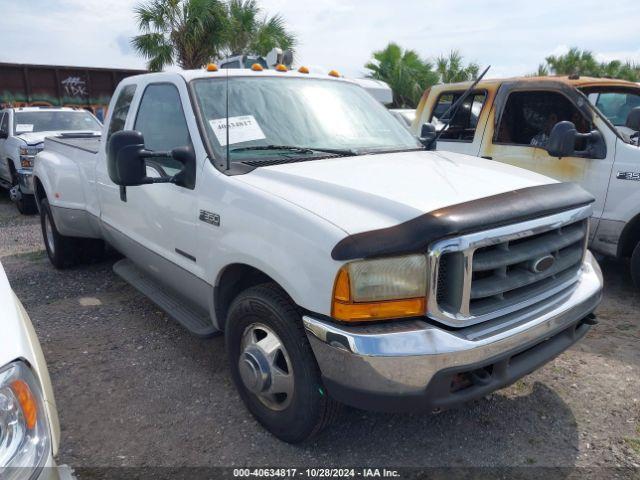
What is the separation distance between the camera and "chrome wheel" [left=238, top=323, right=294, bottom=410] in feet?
8.24

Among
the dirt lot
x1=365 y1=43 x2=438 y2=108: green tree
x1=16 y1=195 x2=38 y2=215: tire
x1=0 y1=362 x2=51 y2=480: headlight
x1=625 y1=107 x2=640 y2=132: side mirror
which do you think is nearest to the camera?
x1=0 y1=362 x2=51 y2=480: headlight

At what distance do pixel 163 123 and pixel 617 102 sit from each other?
4.78 metres

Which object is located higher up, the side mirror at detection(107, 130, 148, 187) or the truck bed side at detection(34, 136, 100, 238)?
the side mirror at detection(107, 130, 148, 187)

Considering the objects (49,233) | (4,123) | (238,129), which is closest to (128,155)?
(238,129)

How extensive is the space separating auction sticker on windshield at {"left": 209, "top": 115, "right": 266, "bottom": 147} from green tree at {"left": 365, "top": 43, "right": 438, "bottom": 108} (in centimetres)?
1758

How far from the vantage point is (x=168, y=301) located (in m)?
3.58

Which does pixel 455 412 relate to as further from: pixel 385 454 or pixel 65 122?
pixel 65 122

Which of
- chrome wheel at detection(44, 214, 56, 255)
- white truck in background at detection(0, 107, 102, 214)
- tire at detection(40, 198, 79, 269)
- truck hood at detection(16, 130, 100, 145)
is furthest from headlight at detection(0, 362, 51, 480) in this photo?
truck hood at detection(16, 130, 100, 145)

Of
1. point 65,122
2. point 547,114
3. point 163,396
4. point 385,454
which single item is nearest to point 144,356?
point 163,396

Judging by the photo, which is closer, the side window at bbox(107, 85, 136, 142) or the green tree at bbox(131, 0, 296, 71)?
the side window at bbox(107, 85, 136, 142)

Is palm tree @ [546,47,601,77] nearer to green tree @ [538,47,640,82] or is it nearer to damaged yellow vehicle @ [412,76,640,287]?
green tree @ [538,47,640,82]

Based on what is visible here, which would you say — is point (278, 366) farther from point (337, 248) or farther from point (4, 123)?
point (4, 123)

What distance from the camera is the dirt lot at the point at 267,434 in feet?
8.65

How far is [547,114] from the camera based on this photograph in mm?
5344
